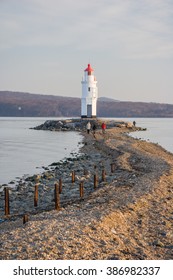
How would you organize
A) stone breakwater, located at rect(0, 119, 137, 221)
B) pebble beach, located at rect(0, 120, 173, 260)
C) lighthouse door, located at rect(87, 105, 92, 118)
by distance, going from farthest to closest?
lighthouse door, located at rect(87, 105, 92, 118)
stone breakwater, located at rect(0, 119, 137, 221)
pebble beach, located at rect(0, 120, 173, 260)

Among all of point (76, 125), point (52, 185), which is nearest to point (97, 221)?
point (52, 185)

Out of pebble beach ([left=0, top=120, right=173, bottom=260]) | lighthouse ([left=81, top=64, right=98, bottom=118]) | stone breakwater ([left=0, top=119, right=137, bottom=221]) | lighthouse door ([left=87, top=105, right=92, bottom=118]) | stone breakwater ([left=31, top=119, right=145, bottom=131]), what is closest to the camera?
pebble beach ([left=0, top=120, right=173, bottom=260])

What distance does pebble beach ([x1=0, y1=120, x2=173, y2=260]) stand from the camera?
9.40 metres

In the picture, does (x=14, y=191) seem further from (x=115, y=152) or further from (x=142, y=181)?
(x=115, y=152)

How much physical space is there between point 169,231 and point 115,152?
2164cm

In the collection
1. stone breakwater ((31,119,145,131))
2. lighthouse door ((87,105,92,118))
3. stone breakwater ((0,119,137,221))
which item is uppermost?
lighthouse door ((87,105,92,118))

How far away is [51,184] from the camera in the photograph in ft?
68.1

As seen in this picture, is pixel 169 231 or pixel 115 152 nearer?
pixel 169 231

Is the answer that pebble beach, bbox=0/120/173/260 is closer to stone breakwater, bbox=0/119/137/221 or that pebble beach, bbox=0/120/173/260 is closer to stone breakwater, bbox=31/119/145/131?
stone breakwater, bbox=0/119/137/221

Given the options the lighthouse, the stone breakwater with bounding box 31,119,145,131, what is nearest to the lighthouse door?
the lighthouse

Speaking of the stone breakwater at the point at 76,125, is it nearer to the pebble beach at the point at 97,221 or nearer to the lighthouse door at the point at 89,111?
the lighthouse door at the point at 89,111

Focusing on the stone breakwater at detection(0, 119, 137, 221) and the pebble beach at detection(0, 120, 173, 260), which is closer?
the pebble beach at detection(0, 120, 173, 260)
